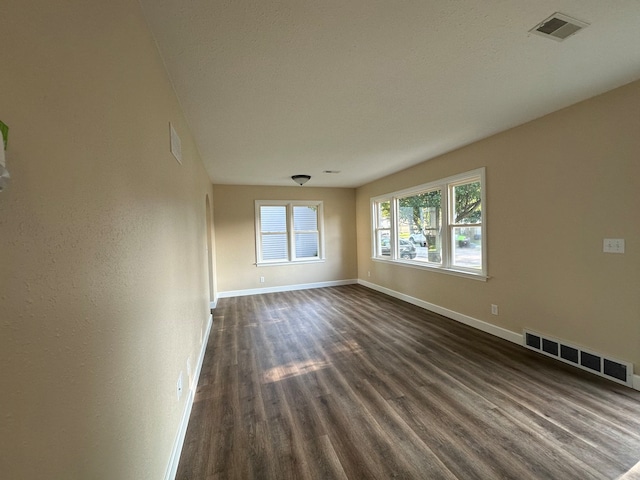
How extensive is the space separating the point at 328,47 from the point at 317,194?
4.83 metres

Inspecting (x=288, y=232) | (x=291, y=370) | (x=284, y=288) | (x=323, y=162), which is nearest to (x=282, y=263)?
(x=284, y=288)

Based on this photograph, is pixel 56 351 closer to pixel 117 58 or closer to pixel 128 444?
pixel 128 444

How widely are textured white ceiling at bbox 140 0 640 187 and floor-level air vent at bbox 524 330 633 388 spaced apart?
2302mm

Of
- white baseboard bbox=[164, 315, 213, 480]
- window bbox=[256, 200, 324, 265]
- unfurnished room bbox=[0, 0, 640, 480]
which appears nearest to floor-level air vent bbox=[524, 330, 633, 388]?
unfurnished room bbox=[0, 0, 640, 480]

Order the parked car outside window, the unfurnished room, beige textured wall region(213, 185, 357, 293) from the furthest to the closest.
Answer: beige textured wall region(213, 185, 357, 293), the parked car outside window, the unfurnished room

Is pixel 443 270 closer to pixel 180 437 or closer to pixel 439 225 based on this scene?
pixel 439 225

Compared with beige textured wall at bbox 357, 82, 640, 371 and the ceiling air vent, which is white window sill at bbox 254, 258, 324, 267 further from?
the ceiling air vent

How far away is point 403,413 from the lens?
6.59ft

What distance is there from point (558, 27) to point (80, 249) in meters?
2.48

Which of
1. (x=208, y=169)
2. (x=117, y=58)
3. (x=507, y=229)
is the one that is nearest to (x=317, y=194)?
(x=208, y=169)

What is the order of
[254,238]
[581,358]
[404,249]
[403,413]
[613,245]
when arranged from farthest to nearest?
[254,238]
[404,249]
[581,358]
[613,245]
[403,413]

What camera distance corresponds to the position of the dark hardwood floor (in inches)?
62.3

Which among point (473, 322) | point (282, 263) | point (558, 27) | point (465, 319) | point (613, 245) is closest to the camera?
point (558, 27)

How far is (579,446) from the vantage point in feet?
5.47
